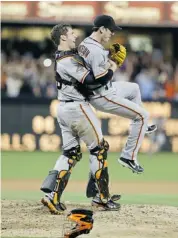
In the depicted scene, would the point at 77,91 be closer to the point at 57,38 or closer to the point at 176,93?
the point at 57,38

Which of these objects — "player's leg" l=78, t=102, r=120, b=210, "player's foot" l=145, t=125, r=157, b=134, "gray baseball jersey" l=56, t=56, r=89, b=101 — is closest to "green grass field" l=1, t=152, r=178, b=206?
"player's leg" l=78, t=102, r=120, b=210

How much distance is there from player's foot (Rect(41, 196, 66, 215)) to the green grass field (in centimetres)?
158

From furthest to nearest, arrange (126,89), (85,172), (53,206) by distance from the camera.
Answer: (85,172)
(126,89)
(53,206)

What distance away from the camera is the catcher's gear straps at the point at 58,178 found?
9.11m

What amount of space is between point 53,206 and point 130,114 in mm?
1353

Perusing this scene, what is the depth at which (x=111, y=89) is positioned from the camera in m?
9.04

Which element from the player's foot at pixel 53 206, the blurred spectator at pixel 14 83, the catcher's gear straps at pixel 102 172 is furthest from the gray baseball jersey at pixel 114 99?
the blurred spectator at pixel 14 83

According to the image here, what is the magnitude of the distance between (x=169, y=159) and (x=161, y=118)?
140 centimetres

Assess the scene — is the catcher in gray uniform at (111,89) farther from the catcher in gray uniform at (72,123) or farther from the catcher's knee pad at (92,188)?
the catcher's knee pad at (92,188)

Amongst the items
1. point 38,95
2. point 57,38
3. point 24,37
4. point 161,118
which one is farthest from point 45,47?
point 57,38

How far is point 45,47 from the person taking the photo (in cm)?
2411

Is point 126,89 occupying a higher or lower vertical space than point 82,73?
lower

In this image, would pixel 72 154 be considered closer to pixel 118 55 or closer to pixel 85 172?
pixel 118 55

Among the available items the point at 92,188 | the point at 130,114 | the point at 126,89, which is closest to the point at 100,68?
the point at 126,89
